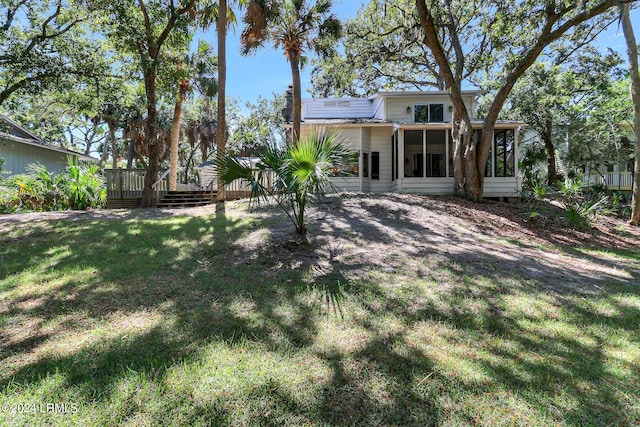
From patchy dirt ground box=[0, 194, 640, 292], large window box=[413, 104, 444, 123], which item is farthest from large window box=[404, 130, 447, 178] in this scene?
patchy dirt ground box=[0, 194, 640, 292]

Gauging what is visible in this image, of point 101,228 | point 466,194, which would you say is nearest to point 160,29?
point 101,228

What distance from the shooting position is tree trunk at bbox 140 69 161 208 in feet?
37.0

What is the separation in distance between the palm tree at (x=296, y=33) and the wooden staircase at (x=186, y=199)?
14.9 ft

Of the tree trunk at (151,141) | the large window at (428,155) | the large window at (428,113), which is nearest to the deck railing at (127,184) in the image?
the tree trunk at (151,141)

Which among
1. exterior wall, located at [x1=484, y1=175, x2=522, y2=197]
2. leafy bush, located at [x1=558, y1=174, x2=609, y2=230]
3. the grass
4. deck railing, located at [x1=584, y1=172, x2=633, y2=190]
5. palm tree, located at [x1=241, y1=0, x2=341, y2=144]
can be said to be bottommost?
the grass

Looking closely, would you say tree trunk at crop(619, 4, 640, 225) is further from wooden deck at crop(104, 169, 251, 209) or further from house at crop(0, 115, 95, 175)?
house at crop(0, 115, 95, 175)

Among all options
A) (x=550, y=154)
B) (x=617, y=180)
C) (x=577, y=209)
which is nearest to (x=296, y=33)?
(x=577, y=209)

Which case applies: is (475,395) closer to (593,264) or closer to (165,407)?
(165,407)

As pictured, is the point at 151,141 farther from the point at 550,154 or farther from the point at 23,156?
the point at 550,154

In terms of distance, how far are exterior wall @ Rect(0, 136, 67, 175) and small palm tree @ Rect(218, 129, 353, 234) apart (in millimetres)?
15885

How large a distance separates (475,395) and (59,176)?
45.3ft

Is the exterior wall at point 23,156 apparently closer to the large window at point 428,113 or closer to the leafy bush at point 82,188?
the leafy bush at point 82,188

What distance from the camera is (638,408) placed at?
2314 millimetres

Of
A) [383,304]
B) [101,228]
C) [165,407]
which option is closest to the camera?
[165,407]
